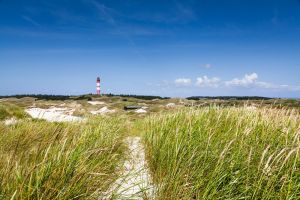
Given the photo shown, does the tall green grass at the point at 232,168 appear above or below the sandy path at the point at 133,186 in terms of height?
above

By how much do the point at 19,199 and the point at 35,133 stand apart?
359cm

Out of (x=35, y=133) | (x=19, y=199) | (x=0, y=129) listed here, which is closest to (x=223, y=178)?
(x=19, y=199)

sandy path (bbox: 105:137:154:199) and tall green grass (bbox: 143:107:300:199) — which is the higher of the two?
tall green grass (bbox: 143:107:300:199)

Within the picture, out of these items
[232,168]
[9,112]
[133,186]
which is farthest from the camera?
[9,112]

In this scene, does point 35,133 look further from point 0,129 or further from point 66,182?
point 66,182

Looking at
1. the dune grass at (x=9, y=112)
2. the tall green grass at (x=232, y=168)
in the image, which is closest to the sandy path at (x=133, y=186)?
the tall green grass at (x=232, y=168)

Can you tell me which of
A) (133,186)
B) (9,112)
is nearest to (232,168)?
(133,186)

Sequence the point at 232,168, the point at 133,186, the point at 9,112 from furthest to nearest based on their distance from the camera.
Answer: the point at 9,112 → the point at 232,168 → the point at 133,186

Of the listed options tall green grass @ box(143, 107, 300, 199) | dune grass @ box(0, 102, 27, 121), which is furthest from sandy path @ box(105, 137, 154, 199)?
dune grass @ box(0, 102, 27, 121)

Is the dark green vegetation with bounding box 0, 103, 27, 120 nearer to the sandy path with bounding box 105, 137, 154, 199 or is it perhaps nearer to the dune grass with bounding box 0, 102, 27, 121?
the dune grass with bounding box 0, 102, 27, 121

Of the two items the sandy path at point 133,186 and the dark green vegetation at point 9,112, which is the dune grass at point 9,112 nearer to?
the dark green vegetation at point 9,112

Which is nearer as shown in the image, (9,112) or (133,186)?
(133,186)

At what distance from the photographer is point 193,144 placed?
5.39m

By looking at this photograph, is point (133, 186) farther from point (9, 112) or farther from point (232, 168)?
point (9, 112)
